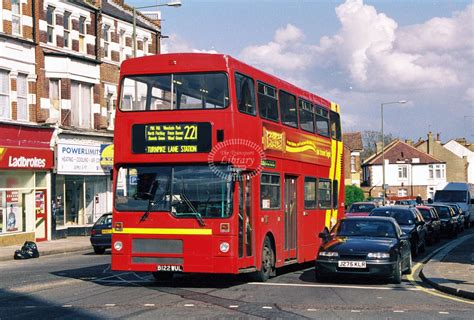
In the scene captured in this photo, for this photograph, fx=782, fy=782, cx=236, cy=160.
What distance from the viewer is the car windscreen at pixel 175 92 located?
1500 cm

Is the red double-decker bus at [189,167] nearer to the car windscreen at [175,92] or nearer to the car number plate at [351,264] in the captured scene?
the car windscreen at [175,92]

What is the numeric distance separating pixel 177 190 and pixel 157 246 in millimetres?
1169

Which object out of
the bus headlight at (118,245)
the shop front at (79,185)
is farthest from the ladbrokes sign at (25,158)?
the bus headlight at (118,245)

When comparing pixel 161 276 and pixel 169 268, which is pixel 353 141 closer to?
→ pixel 161 276

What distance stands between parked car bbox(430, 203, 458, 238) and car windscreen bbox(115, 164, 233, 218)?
24.7 metres

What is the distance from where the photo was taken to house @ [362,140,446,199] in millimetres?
101125

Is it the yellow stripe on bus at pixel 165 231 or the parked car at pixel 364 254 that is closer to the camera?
the yellow stripe on bus at pixel 165 231

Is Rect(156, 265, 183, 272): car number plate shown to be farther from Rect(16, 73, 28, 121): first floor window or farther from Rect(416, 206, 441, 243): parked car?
Rect(16, 73, 28, 121): first floor window

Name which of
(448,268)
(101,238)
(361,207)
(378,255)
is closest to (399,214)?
(448,268)

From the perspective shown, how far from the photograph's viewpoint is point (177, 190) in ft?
49.2

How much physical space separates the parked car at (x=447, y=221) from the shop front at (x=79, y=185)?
1706cm

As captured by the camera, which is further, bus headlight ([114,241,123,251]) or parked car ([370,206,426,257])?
parked car ([370,206,426,257])

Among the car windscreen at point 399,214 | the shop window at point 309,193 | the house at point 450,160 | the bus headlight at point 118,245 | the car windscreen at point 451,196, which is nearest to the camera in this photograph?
the bus headlight at point 118,245

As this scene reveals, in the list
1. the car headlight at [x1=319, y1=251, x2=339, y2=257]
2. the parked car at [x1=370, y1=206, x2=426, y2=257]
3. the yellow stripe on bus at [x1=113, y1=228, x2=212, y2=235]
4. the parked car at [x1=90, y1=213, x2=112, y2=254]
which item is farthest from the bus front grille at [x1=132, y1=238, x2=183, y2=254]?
the parked car at [x1=90, y1=213, x2=112, y2=254]
